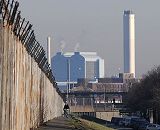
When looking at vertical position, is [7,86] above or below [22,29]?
below

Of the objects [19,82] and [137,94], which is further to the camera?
[137,94]

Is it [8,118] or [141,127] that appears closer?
[8,118]

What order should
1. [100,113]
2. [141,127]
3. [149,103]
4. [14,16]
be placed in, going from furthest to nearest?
1. [100,113]
2. [149,103]
3. [141,127]
4. [14,16]

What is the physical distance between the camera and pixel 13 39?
61.8 ft

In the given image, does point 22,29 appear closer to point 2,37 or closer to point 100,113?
point 2,37

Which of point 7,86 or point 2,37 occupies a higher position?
point 2,37

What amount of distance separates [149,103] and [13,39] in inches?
3843

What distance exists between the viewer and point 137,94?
5310 inches

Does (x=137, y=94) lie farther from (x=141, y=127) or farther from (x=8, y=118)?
(x=8, y=118)

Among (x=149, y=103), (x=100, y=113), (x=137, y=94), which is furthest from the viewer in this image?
(x=100, y=113)

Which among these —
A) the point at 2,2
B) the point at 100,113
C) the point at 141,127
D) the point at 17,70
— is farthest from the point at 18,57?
the point at 100,113

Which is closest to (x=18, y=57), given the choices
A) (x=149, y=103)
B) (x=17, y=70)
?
(x=17, y=70)

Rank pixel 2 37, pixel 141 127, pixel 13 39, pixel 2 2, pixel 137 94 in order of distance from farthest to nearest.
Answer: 1. pixel 137 94
2. pixel 141 127
3. pixel 13 39
4. pixel 2 37
5. pixel 2 2

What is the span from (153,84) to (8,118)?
103 m
